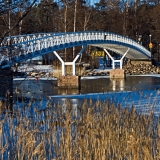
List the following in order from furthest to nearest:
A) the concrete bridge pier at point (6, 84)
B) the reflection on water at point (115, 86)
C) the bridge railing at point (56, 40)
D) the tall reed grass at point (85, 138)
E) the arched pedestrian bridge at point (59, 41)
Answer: the reflection on water at point (115, 86)
the bridge railing at point (56, 40)
the arched pedestrian bridge at point (59, 41)
the concrete bridge pier at point (6, 84)
the tall reed grass at point (85, 138)

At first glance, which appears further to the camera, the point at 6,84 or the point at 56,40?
the point at 56,40

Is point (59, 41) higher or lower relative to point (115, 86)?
higher

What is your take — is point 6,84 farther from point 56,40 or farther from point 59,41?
point 59,41

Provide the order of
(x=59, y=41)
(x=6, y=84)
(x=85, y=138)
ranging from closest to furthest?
(x=85, y=138), (x=6, y=84), (x=59, y=41)

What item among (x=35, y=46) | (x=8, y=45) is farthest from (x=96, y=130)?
(x=35, y=46)

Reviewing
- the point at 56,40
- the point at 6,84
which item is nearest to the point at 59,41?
the point at 56,40

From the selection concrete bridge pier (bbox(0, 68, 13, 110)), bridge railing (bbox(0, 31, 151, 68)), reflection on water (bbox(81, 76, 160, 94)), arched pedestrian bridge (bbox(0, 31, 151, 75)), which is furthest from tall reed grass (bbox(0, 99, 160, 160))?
reflection on water (bbox(81, 76, 160, 94))

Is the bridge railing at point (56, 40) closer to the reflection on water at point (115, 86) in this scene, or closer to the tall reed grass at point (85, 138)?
the reflection on water at point (115, 86)

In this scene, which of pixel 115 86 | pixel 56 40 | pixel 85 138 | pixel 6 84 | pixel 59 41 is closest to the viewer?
pixel 85 138

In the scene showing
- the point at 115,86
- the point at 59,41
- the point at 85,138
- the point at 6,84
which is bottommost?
the point at 115,86

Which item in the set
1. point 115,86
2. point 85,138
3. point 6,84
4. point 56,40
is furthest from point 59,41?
point 85,138

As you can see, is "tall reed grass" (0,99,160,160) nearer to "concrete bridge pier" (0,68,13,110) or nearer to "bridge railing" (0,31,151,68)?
"concrete bridge pier" (0,68,13,110)

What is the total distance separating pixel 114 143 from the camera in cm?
578

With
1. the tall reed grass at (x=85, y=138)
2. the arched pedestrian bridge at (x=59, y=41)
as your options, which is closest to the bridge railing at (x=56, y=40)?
the arched pedestrian bridge at (x=59, y=41)
